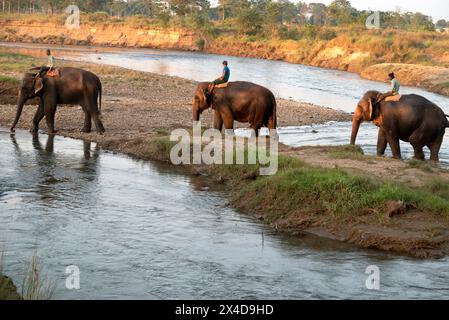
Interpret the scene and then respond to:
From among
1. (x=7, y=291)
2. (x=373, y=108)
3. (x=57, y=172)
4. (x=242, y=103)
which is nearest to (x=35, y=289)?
(x=7, y=291)

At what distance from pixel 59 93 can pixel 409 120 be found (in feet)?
28.2

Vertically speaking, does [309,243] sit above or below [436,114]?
below

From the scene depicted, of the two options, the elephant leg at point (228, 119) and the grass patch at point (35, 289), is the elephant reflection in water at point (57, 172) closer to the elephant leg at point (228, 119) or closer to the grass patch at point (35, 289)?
the elephant leg at point (228, 119)

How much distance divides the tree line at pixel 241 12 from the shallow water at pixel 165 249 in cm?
6389

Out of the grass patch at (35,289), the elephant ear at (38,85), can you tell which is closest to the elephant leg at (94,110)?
the elephant ear at (38,85)

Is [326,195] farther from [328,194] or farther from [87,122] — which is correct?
[87,122]

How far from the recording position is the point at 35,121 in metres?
18.9

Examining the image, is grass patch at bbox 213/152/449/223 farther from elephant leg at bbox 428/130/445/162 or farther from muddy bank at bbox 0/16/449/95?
muddy bank at bbox 0/16/449/95

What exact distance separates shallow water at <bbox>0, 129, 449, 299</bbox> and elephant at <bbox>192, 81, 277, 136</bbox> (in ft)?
11.2

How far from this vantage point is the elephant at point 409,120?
16.4 meters

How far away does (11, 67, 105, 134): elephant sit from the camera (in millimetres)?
18641

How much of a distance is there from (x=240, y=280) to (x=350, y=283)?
53.3 inches
